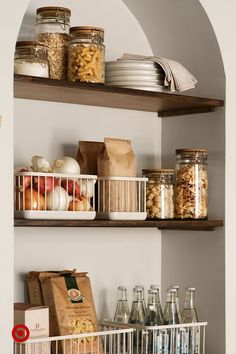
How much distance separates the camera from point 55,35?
2.69m

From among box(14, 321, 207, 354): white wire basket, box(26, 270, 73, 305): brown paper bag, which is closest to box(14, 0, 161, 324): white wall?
box(26, 270, 73, 305): brown paper bag

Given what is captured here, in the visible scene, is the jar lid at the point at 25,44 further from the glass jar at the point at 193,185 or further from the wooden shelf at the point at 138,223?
the glass jar at the point at 193,185

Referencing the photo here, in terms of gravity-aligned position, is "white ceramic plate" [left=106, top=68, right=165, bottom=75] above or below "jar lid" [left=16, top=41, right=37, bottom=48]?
Result: below

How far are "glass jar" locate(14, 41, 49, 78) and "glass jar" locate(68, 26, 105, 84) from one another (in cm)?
12

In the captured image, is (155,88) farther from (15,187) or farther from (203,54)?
(15,187)

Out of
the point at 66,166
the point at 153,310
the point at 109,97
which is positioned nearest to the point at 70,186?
the point at 66,166

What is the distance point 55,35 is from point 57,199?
52cm

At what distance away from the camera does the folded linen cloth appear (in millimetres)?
2811

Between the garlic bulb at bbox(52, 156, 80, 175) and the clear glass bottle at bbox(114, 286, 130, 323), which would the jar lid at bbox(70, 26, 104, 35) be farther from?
the clear glass bottle at bbox(114, 286, 130, 323)

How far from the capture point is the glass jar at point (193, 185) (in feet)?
9.57

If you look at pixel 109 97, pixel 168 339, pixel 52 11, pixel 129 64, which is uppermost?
pixel 52 11

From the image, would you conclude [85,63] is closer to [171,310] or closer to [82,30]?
[82,30]

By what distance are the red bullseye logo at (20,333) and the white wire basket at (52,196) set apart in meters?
0.32

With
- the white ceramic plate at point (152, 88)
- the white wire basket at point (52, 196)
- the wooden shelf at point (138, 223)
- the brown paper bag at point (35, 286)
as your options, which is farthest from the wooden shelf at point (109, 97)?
the brown paper bag at point (35, 286)
